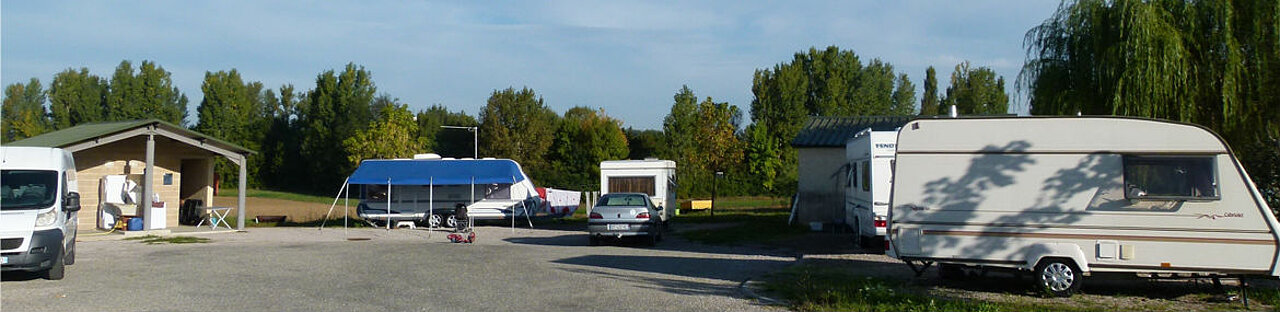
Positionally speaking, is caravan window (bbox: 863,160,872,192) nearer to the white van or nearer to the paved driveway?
the paved driveway

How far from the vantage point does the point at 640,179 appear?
26969mm

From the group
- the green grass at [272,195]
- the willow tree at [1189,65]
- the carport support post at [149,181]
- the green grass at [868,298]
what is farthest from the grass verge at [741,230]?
the green grass at [272,195]

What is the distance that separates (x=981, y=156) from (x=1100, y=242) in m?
1.60

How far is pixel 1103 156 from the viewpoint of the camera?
10578 mm

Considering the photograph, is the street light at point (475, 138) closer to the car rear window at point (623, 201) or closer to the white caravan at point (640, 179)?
the white caravan at point (640, 179)

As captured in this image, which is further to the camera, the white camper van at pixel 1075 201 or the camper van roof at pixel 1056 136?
the camper van roof at pixel 1056 136

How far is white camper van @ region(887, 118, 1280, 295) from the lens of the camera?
32.6 ft

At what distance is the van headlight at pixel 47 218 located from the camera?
38.0 ft

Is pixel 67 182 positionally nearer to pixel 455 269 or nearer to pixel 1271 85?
pixel 455 269

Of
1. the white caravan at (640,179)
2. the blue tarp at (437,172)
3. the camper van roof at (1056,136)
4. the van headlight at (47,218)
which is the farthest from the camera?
the white caravan at (640,179)

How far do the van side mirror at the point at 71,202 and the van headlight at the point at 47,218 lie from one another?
1.07ft

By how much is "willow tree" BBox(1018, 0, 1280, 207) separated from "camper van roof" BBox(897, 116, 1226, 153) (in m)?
5.04

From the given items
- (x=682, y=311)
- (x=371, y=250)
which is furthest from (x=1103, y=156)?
(x=371, y=250)

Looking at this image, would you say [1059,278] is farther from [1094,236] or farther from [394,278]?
[394,278]
